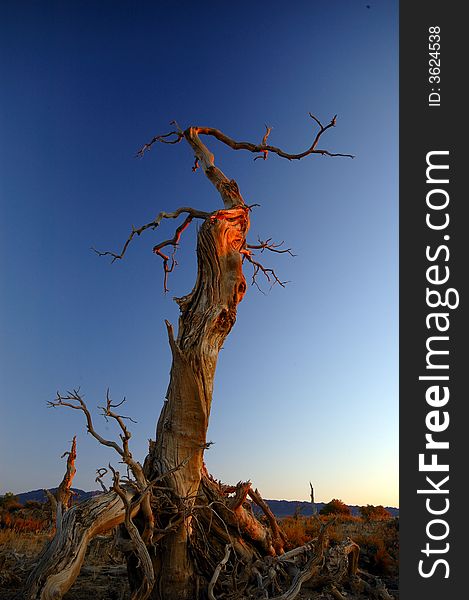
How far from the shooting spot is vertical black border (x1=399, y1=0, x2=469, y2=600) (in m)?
3.87

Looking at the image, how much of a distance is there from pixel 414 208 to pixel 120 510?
339cm

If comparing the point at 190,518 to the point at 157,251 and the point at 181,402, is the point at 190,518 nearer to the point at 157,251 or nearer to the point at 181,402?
the point at 181,402

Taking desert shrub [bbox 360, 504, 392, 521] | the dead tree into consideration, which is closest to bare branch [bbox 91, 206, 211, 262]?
the dead tree

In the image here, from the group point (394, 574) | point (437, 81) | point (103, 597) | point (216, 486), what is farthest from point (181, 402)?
point (394, 574)

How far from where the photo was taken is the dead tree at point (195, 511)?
4.30 m

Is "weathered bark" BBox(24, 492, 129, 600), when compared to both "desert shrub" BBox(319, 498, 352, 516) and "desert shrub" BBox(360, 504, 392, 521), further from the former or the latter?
"desert shrub" BBox(319, 498, 352, 516)

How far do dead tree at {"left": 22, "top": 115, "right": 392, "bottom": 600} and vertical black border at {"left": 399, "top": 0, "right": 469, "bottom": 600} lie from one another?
3.68ft

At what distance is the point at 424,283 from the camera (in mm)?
4117

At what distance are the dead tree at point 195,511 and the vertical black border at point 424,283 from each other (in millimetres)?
1120

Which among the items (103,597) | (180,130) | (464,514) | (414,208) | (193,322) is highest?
(180,130)

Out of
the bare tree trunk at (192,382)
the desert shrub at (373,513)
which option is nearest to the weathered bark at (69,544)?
the bare tree trunk at (192,382)

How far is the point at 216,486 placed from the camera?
5.71 metres

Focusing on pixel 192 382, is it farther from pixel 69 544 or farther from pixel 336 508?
pixel 336 508

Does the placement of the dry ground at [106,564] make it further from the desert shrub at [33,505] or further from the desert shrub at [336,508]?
the desert shrub at [33,505]
